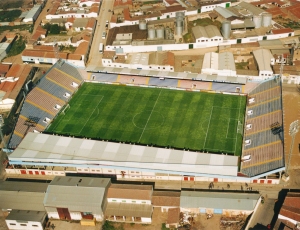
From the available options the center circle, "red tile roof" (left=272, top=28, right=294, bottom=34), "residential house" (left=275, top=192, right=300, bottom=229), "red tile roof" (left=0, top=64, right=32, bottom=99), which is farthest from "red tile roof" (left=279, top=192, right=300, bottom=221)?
"red tile roof" (left=272, top=28, right=294, bottom=34)

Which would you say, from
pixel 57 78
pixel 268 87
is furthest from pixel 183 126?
pixel 57 78

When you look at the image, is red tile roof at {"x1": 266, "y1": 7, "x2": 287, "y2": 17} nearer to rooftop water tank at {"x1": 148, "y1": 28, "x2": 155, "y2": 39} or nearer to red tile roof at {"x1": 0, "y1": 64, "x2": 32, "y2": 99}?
rooftop water tank at {"x1": 148, "y1": 28, "x2": 155, "y2": 39}

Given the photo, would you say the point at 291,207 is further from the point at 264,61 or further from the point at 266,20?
the point at 266,20

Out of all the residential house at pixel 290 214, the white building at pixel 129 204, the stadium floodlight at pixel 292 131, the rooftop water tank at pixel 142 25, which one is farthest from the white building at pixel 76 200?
the rooftop water tank at pixel 142 25

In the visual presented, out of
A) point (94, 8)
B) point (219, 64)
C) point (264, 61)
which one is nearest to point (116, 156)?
point (219, 64)

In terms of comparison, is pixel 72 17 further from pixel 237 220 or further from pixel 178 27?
pixel 237 220
